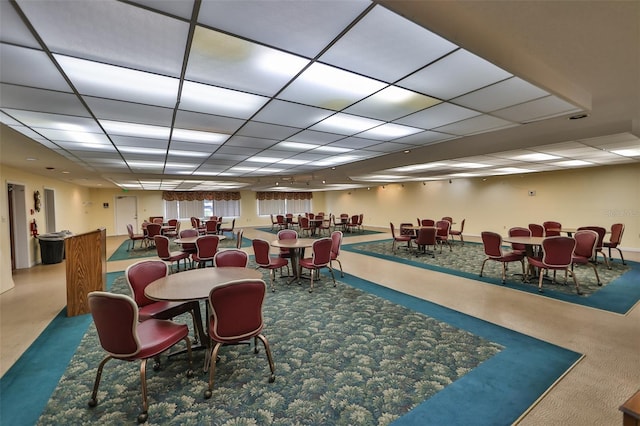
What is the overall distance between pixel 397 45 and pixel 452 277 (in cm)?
463

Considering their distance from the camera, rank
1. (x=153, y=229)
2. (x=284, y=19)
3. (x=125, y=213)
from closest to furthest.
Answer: (x=284, y=19) < (x=153, y=229) < (x=125, y=213)

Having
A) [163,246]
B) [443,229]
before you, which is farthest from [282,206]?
[163,246]

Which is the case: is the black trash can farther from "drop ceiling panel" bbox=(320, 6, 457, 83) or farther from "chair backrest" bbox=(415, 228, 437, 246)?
"chair backrest" bbox=(415, 228, 437, 246)

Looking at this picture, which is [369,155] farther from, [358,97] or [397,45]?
[397,45]

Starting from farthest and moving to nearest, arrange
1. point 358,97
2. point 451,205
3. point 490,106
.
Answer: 1. point 451,205
2. point 490,106
3. point 358,97

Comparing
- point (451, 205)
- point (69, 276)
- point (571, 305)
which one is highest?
point (451, 205)

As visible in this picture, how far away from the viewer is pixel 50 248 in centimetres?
699

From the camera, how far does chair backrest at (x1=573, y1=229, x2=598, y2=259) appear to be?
15.7 feet

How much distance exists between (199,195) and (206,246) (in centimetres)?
1115

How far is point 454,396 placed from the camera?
2053mm

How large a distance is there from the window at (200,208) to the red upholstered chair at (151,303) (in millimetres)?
13339

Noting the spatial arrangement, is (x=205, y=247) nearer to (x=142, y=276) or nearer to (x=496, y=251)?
(x=142, y=276)

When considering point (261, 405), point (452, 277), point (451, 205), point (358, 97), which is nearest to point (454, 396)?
point (261, 405)

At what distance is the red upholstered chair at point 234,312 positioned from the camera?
6.86 feet
